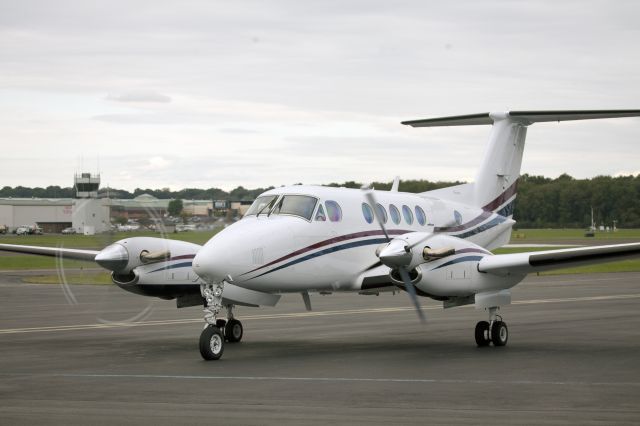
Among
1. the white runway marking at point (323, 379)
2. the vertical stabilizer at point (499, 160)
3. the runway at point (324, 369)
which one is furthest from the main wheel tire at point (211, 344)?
the vertical stabilizer at point (499, 160)

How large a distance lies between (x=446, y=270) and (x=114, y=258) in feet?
21.3

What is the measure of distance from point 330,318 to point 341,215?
23.8 ft

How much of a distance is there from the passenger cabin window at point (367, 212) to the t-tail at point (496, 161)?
12.5 feet

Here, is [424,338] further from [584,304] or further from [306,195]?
[584,304]

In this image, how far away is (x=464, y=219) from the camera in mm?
20781

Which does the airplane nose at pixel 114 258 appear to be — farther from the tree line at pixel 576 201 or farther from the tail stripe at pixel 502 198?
the tree line at pixel 576 201

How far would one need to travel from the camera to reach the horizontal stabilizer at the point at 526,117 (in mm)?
20406

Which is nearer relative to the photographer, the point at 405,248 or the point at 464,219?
the point at 405,248

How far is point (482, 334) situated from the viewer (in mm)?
17500

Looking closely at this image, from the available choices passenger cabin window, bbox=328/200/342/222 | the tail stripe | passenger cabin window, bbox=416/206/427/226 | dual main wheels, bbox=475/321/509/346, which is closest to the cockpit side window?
passenger cabin window, bbox=328/200/342/222

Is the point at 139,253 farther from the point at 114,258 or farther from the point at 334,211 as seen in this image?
the point at 334,211

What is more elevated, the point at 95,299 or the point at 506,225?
the point at 506,225

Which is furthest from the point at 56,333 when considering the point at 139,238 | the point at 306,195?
the point at 306,195

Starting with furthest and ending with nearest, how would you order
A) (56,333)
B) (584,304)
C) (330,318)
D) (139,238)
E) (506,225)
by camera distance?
(584,304)
(330,318)
(506,225)
(56,333)
(139,238)
